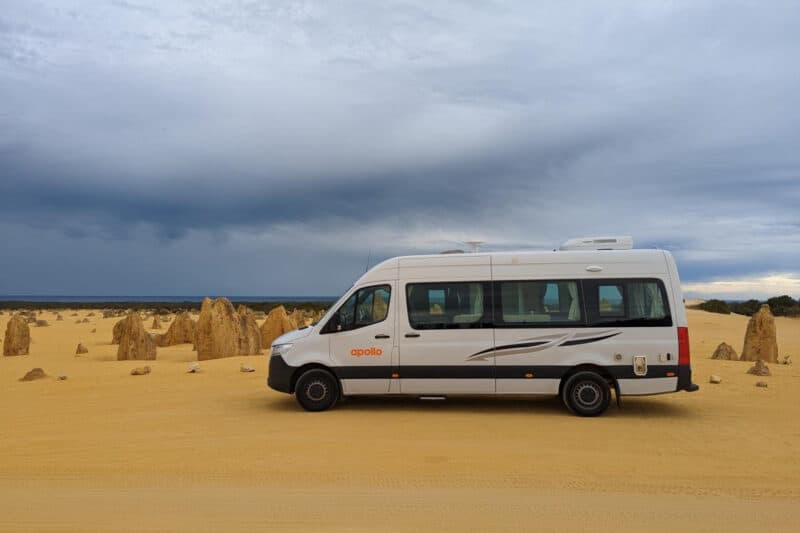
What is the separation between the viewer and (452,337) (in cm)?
1058

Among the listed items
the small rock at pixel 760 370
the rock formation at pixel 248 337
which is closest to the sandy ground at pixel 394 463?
the small rock at pixel 760 370

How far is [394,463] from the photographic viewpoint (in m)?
7.55

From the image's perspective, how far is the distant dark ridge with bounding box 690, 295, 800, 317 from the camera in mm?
48219

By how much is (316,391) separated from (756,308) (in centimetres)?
5282

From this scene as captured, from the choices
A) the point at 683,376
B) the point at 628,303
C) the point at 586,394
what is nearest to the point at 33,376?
the point at 586,394

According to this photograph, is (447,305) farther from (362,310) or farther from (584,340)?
(584,340)

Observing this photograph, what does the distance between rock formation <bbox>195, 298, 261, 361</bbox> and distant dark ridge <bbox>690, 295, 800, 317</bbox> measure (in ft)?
141

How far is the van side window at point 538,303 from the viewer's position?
10469mm

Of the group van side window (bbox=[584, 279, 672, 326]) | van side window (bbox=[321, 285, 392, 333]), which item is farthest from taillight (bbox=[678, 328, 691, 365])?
van side window (bbox=[321, 285, 392, 333])

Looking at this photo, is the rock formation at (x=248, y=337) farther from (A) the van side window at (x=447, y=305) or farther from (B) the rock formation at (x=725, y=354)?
(B) the rock formation at (x=725, y=354)

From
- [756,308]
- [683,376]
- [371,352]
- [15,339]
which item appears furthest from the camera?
[756,308]

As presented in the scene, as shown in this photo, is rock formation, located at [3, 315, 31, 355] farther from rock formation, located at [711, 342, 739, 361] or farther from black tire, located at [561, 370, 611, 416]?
rock formation, located at [711, 342, 739, 361]

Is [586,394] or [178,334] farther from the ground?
[178,334]

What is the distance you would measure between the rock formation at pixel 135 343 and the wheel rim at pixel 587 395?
554 inches
